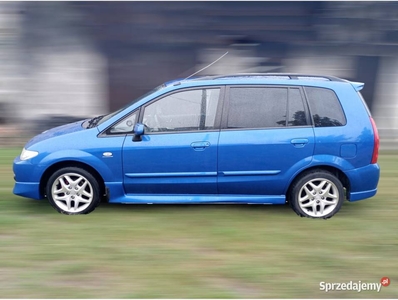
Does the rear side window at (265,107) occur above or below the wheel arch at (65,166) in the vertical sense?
above

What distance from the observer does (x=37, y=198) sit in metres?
6.05

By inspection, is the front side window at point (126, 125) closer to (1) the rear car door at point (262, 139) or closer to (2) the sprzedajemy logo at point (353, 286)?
(1) the rear car door at point (262, 139)

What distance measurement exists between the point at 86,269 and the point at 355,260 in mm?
2353

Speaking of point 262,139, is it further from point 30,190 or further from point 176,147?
point 30,190

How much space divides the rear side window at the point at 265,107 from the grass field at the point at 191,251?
3.43 feet

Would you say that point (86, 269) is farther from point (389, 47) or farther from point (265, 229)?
point (389, 47)

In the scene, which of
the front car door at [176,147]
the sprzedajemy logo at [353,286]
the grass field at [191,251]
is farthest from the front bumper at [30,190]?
the sprzedajemy logo at [353,286]

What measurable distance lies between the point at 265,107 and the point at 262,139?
38 centimetres

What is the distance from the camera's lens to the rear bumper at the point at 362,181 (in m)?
5.98

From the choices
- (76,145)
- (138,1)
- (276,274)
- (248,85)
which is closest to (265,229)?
(276,274)

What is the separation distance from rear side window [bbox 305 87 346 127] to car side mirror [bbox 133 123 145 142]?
74.2 inches

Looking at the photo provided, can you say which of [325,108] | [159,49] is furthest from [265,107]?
[159,49]

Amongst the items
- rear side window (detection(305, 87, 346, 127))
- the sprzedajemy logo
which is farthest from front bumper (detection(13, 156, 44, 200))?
the sprzedajemy logo

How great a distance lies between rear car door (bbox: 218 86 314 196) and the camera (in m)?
5.95
